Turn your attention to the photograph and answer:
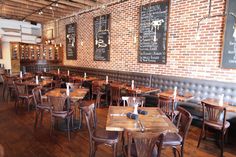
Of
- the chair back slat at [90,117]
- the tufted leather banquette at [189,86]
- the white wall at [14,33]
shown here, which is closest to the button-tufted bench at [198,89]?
the tufted leather banquette at [189,86]

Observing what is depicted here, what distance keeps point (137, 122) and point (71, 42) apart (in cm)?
739

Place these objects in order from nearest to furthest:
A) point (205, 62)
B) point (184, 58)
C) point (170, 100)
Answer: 1. point (170, 100)
2. point (205, 62)
3. point (184, 58)

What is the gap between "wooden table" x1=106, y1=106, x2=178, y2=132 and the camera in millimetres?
2236

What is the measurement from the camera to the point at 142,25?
18.3 ft

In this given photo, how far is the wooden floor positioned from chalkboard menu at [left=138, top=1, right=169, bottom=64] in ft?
7.64

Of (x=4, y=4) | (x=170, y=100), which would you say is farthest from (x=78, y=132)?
(x=4, y=4)

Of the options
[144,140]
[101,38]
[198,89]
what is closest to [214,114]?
[198,89]

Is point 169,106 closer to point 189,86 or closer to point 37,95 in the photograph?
point 189,86

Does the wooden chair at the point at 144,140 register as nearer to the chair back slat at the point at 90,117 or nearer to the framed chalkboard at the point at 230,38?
the chair back slat at the point at 90,117

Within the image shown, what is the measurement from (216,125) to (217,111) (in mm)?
266

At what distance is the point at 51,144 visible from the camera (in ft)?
11.0

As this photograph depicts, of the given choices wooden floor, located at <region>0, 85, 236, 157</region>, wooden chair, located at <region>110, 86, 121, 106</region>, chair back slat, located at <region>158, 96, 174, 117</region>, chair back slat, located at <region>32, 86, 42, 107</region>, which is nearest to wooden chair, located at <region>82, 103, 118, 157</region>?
wooden floor, located at <region>0, 85, 236, 157</region>

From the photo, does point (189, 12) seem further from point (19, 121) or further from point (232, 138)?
point (19, 121)

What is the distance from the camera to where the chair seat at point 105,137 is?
253 centimetres
